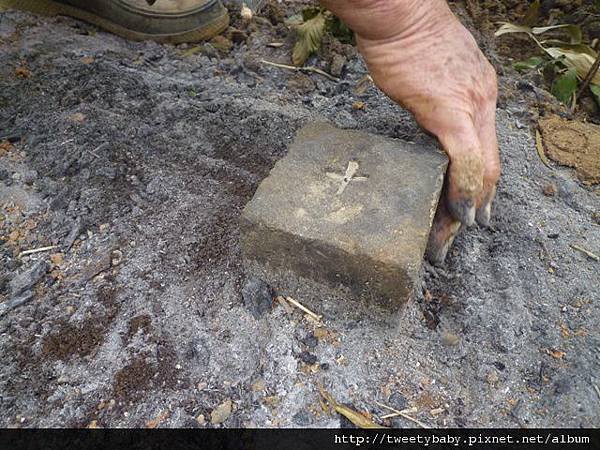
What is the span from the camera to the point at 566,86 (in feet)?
7.72

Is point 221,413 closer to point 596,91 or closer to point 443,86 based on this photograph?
point 443,86

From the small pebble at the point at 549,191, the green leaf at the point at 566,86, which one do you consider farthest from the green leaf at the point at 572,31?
the small pebble at the point at 549,191

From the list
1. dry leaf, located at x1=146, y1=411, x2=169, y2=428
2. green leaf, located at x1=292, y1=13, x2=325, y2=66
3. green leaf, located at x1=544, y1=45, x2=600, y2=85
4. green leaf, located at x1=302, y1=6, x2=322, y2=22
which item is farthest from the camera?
green leaf, located at x1=302, y1=6, x2=322, y2=22

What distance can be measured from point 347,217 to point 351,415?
0.53 meters

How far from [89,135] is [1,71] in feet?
2.11

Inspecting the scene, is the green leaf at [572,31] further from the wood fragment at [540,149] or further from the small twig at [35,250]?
the small twig at [35,250]

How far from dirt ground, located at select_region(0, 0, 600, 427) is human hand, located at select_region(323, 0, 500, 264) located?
9.1 inches

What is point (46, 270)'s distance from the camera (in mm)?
1617

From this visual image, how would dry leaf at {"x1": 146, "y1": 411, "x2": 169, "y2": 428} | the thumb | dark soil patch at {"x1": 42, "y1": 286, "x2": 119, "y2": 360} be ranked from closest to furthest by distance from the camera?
1. dry leaf at {"x1": 146, "y1": 411, "x2": 169, "y2": 428}
2. dark soil patch at {"x1": 42, "y1": 286, "x2": 119, "y2": 360}
3. the thumb

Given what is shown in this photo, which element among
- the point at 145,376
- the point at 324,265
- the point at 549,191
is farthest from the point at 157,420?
the point at 549,191

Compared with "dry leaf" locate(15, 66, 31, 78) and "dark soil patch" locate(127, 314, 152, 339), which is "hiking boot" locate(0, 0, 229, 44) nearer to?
"dry leaf" locate(15, 66, 31, 78)

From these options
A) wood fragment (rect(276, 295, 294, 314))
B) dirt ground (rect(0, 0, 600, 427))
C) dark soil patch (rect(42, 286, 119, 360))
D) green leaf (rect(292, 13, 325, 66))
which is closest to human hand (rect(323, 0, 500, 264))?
dirt ground (rect(0, 0, 600, 427))

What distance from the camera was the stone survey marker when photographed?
133 cm

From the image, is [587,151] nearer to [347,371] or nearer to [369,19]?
[369,19]
